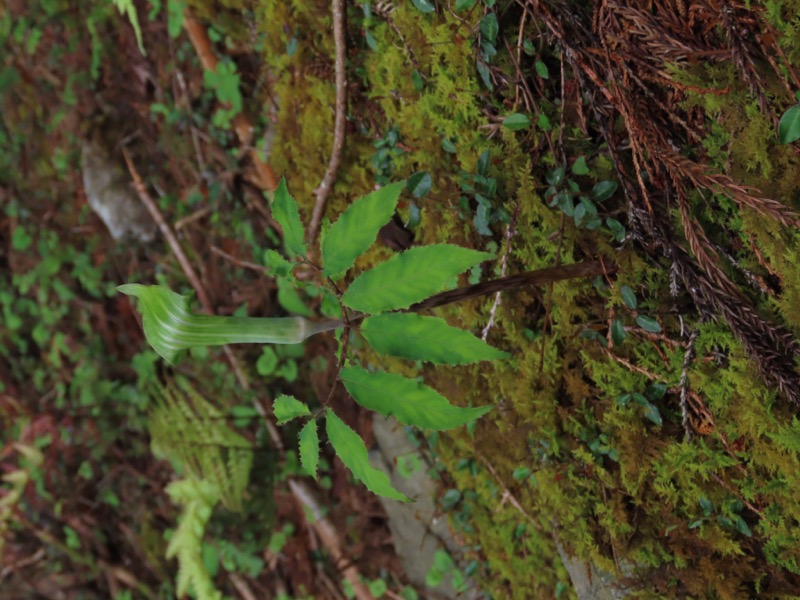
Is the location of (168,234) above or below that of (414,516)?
above

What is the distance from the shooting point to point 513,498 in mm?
1878

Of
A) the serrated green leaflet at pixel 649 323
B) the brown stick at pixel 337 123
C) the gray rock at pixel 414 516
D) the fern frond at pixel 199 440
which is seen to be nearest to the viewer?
the serrated green leaflet at pixel 649 323

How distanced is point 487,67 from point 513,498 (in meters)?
1.26

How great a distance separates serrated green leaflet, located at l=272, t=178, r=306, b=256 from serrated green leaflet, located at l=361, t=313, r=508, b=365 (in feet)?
0.69

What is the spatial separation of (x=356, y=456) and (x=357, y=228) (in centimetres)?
40

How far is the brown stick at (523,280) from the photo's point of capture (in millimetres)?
1314

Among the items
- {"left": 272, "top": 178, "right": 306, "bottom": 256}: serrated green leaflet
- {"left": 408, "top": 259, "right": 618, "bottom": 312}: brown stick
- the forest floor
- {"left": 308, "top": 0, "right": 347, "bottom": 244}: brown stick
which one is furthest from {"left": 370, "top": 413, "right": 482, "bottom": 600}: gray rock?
{"left": 272, "top": 178, "right": 306, "bottom": 256}: serrated green leaflet

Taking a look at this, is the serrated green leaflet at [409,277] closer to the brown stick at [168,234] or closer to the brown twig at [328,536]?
the brown twig at [328,536]

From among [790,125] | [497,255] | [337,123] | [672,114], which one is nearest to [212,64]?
[337,123]

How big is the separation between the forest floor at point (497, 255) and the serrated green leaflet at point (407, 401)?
217 mm

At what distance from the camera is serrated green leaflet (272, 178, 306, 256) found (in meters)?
1.15

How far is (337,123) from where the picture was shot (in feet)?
6.30

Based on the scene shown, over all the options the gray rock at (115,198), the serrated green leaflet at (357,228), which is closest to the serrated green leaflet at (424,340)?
the serrated green leaflet at (357,228)

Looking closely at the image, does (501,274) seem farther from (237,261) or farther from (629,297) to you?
(237,261)
